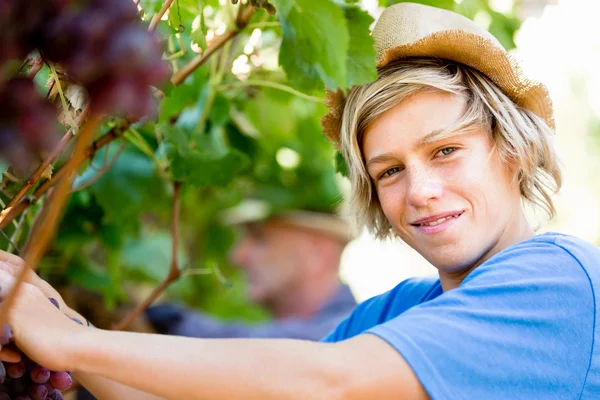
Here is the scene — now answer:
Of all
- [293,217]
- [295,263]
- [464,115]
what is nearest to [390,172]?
[464,115]

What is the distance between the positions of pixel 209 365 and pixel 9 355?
26 cm

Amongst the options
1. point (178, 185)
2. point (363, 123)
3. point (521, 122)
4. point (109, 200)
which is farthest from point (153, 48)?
point (109, 200)

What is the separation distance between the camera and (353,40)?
4.74 feet

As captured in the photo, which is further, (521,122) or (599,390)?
(521,122)

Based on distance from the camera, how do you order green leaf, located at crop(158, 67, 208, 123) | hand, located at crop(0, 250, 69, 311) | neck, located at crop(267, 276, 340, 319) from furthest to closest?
neck, located at crop(267, 276, 340, 319)
green leaf, located at crop(158, 67, 208, 123)
hand, located at crop(0, 250, 69, 311)

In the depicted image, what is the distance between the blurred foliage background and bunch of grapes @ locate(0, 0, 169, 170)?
0.54 meters

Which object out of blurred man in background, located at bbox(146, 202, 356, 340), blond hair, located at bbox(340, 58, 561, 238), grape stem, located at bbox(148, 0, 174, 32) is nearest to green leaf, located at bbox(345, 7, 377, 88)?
blond hair, located at bbox(340, 58, 561, 238)

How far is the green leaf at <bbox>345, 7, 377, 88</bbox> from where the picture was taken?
56.0 inches

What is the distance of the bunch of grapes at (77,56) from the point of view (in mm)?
700

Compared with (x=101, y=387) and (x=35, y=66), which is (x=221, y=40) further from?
(x=101, y=387)

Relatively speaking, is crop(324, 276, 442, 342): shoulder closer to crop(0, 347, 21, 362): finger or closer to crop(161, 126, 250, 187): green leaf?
crop(161, 126, 250, 187): green leaf

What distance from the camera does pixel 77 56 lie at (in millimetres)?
704

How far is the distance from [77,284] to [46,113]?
6.05 feet

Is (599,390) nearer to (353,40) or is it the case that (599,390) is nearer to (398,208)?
(398,208)
